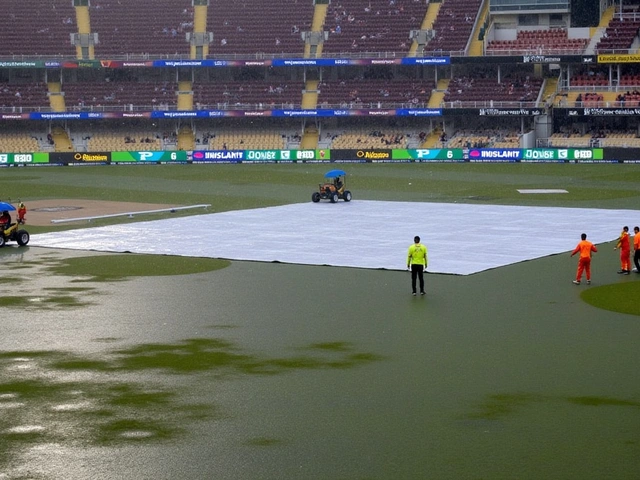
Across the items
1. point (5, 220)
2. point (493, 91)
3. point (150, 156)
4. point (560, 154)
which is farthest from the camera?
point (493, 91)

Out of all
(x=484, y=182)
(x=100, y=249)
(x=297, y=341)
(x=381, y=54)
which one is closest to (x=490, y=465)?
(x=297, y=341)

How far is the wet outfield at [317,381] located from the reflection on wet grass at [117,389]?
0.05 metres

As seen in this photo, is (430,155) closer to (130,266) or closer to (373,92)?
(373,92)

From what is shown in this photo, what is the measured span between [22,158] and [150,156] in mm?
10938

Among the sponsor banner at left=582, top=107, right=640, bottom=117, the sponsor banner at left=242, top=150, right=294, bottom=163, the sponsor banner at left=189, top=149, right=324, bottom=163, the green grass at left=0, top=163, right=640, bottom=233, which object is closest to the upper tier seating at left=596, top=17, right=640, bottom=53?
the sponsor banner at left=582, top=107, right=640, bottom=117

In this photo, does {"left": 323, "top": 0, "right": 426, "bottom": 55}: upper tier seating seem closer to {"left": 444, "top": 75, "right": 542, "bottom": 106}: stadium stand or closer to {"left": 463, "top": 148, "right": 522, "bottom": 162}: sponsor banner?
{"left": 444, "top": 75, "right": 542, "bottom": 106}: stadium stand

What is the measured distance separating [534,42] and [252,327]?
2965 inches

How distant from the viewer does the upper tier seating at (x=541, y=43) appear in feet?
293

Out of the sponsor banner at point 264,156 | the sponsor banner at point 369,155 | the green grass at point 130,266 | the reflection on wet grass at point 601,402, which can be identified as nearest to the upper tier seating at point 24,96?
the sponsor banner at point 264,156

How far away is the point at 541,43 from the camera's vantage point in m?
91.9

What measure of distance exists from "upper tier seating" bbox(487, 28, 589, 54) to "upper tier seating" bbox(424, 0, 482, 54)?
274cm

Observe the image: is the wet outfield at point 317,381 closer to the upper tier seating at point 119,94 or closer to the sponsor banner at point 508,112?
the sponsor banner at point 508,112

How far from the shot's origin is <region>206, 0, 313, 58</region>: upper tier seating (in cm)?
9662

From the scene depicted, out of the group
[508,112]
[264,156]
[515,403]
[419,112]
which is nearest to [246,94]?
[264,156]
